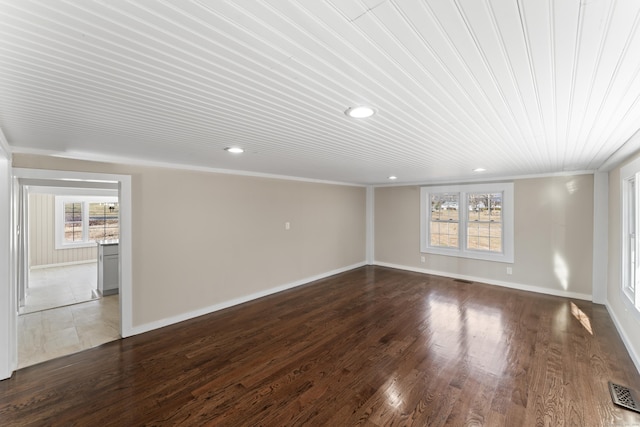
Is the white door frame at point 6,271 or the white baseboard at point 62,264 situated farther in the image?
the white baseboard at point 62,264

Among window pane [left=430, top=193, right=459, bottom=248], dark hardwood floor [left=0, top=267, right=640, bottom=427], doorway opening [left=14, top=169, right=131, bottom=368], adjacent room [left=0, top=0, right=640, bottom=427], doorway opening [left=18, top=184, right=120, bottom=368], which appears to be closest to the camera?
adjacent room [left=0, top=0, right=640, bottom=427]

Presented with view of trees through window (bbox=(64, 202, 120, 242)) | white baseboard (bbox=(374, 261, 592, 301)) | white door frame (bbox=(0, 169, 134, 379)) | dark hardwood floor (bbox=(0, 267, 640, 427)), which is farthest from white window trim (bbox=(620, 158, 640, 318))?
view of trees through window (bbox=(64, 202, 120, 242))

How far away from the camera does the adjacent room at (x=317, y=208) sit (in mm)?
1033

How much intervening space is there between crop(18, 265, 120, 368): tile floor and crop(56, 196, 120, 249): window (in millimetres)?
3649

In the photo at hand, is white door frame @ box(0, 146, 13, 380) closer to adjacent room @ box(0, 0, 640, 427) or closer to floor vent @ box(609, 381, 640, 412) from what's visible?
adjacent room @ box(0, 0, 640, 427)

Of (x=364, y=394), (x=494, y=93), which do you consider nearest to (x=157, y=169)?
(x=364, y=394)

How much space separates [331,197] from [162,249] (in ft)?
11.9

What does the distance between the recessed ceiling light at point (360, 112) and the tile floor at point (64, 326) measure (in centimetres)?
378

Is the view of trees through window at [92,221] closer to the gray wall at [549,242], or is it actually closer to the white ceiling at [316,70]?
the white ceiling at [316,70]

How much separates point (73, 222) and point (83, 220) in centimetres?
23

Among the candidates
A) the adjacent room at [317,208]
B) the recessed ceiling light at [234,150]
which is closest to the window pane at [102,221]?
the adjacent room at [317,208]

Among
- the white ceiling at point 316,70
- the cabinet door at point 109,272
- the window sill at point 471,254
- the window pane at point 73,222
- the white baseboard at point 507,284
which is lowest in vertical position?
the white baseboard at point 507,284

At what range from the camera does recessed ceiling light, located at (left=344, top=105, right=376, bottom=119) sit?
174cm

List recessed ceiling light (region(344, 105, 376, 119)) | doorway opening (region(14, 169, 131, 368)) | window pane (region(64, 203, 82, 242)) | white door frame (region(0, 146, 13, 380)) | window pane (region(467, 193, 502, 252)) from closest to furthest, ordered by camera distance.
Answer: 1. recessed ceiling light (region(344, 105, 376, 119))
2. white door frame (region(0, 146, 13, 380))
3. doorway opening (region(14, 169, 131, 368))
4. window pane (region(467, 193, 502, 252))
5. window pane (region(64, 203, 82, 242))
